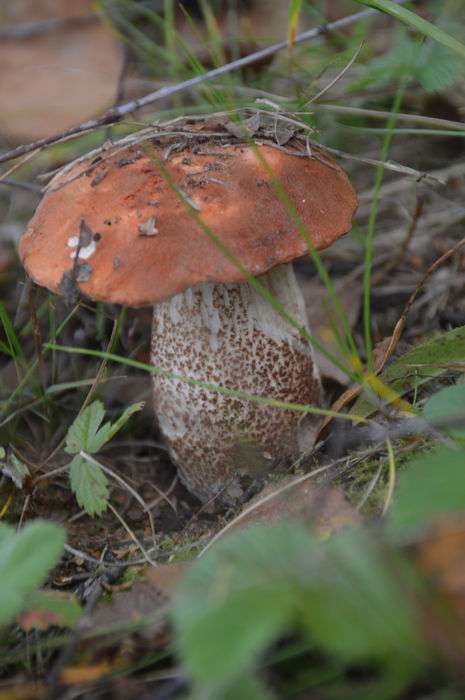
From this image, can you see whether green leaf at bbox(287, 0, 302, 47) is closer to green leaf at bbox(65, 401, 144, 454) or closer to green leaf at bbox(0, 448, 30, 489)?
green leaf at bbox(65, 401, 144, 454)

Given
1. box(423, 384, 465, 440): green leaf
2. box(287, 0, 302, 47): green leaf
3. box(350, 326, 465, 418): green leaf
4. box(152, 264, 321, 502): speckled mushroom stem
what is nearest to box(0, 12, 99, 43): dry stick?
box(287, 0, 302, 47): green leaf

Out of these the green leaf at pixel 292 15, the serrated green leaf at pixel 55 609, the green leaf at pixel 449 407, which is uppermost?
the green leaf at pixel 292 15

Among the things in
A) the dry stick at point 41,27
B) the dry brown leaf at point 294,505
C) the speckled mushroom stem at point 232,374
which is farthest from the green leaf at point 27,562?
the dry stick at point 41,27

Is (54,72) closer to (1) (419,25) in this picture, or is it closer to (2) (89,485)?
(1) (419,25)

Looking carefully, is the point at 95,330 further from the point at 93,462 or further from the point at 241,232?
the point at 241,232

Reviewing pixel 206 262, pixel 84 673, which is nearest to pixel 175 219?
pixel 206 262

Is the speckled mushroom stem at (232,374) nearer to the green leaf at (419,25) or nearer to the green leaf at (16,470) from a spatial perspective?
the green leaf at (16,470)

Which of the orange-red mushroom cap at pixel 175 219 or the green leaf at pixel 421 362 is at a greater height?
the orange-red mushroom cap at pixel 175 219

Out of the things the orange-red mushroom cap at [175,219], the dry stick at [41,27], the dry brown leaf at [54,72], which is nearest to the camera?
the orange-red mushroom cap at [175,219]
